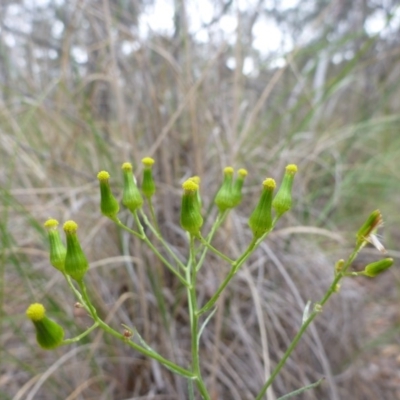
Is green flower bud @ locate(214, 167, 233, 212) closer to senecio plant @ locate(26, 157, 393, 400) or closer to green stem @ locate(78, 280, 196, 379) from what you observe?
senecio plant @ locate(26, 157, 393, 400)

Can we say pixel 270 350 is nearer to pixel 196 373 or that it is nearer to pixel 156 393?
pixel 156 393

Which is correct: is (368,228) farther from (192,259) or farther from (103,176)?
(103,176)

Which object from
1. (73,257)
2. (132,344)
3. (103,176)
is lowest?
(132,344)

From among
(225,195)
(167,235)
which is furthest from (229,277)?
(167,235)

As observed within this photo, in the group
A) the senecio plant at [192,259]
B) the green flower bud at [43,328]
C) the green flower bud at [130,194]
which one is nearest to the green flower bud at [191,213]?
the senecio plant at [192,259]

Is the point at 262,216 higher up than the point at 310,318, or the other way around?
the point at 262,216

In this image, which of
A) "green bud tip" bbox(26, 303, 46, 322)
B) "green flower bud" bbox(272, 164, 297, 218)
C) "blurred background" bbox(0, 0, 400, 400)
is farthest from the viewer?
"blurred background" bbox(0, 0, 400, 400)

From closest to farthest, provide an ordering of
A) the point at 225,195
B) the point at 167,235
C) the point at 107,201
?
the point at 107,201, the point at 225,195, the point at 167,235

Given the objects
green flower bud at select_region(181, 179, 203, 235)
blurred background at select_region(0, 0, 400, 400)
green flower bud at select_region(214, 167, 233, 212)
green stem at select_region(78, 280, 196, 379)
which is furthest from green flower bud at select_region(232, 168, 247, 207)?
blurred background at select_region(0, 0, 400, 400)

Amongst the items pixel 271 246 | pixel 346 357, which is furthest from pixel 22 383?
pixel 346 357
